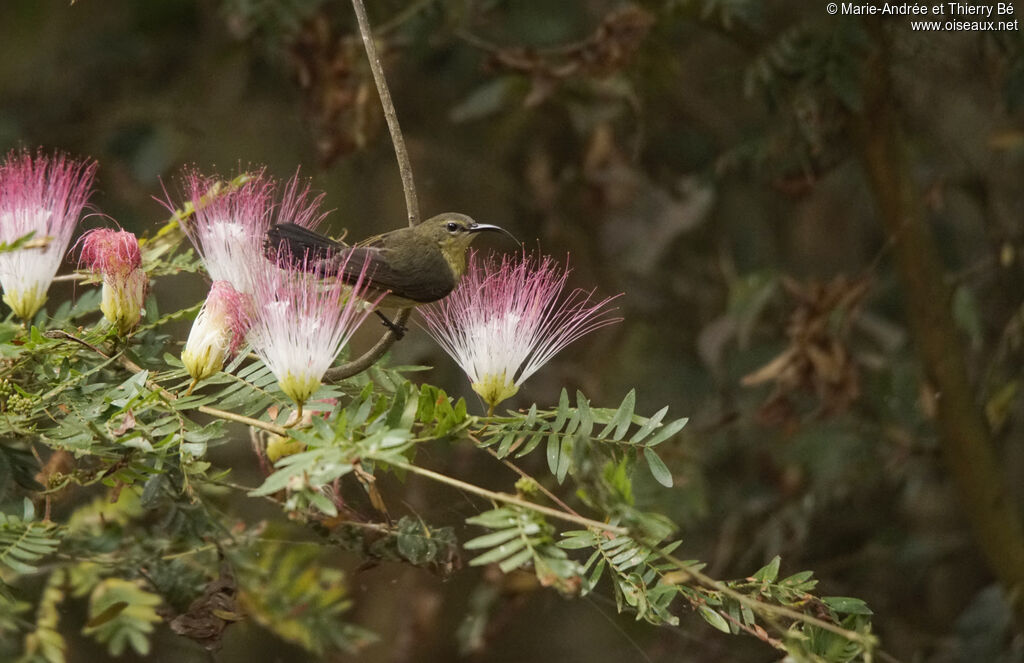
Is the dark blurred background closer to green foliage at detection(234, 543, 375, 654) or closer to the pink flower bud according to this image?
green foliage at detection(234, 543, 375, 654)

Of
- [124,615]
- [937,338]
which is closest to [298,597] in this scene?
[124,615]

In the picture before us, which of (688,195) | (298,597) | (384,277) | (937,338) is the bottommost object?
(298,597)

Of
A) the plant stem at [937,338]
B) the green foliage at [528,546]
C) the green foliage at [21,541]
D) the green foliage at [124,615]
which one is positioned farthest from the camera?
the plant stem at [937,338]

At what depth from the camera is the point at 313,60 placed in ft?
3.36

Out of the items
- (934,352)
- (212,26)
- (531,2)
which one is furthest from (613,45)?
(212,26)

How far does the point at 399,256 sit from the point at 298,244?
50mm

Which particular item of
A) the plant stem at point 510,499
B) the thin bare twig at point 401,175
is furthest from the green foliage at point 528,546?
the thin bare twig at point 401,175

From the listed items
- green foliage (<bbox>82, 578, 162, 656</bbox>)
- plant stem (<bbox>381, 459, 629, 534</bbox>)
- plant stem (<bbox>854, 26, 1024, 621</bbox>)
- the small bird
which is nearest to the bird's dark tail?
the small bird

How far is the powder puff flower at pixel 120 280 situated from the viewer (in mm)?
536

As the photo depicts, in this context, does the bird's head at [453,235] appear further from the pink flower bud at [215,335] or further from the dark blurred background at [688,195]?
the dark blurred background at [688,195]

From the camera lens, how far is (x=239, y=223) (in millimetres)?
548

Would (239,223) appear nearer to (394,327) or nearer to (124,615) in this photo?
(394,327)

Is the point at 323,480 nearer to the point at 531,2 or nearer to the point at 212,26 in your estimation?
the point at 531,2

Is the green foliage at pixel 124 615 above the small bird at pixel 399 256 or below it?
below
